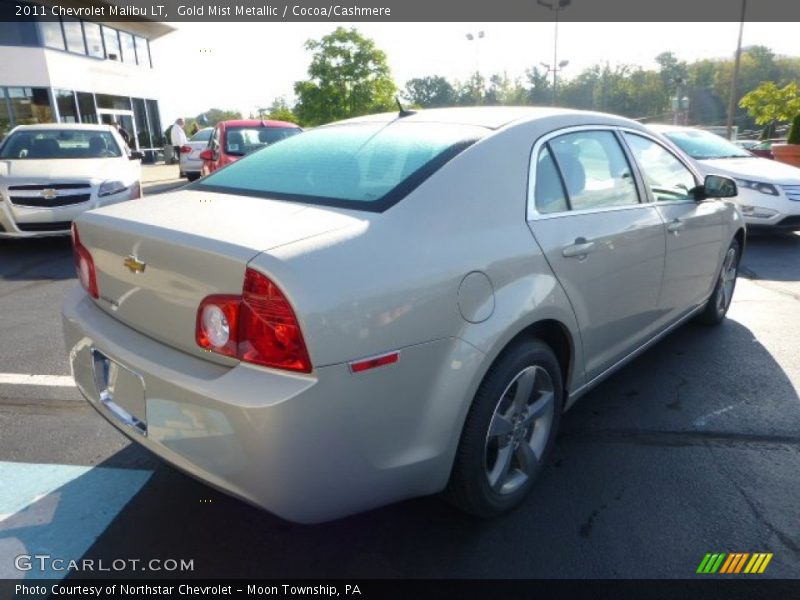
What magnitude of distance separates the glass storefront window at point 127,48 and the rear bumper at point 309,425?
30287mm

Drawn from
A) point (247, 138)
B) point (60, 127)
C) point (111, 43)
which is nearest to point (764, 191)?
point (247, 138)

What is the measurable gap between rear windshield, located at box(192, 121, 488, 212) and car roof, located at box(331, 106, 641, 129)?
0.25 feet

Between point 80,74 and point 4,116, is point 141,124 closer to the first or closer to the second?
point 80,74

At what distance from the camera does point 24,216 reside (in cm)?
689

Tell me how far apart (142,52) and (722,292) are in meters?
32.1

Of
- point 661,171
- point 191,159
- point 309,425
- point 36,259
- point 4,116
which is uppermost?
point 4,116

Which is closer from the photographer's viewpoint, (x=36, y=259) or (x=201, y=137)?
(x=36, y=259)

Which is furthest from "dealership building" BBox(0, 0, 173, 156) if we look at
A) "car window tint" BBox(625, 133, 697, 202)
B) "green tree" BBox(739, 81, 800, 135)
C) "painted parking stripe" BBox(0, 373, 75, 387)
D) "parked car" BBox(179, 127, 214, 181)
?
"green tree" BBox(739, 81, 800, 135)

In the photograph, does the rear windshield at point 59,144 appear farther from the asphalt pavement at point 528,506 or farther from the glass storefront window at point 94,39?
the glass storefront window at point 94,39

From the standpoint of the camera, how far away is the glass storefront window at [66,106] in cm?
2216

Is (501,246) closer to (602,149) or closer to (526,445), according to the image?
(526,445)

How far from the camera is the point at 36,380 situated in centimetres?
369

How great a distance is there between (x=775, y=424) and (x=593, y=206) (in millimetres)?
1622

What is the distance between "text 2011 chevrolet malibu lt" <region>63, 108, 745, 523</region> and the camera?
5.56 ft
